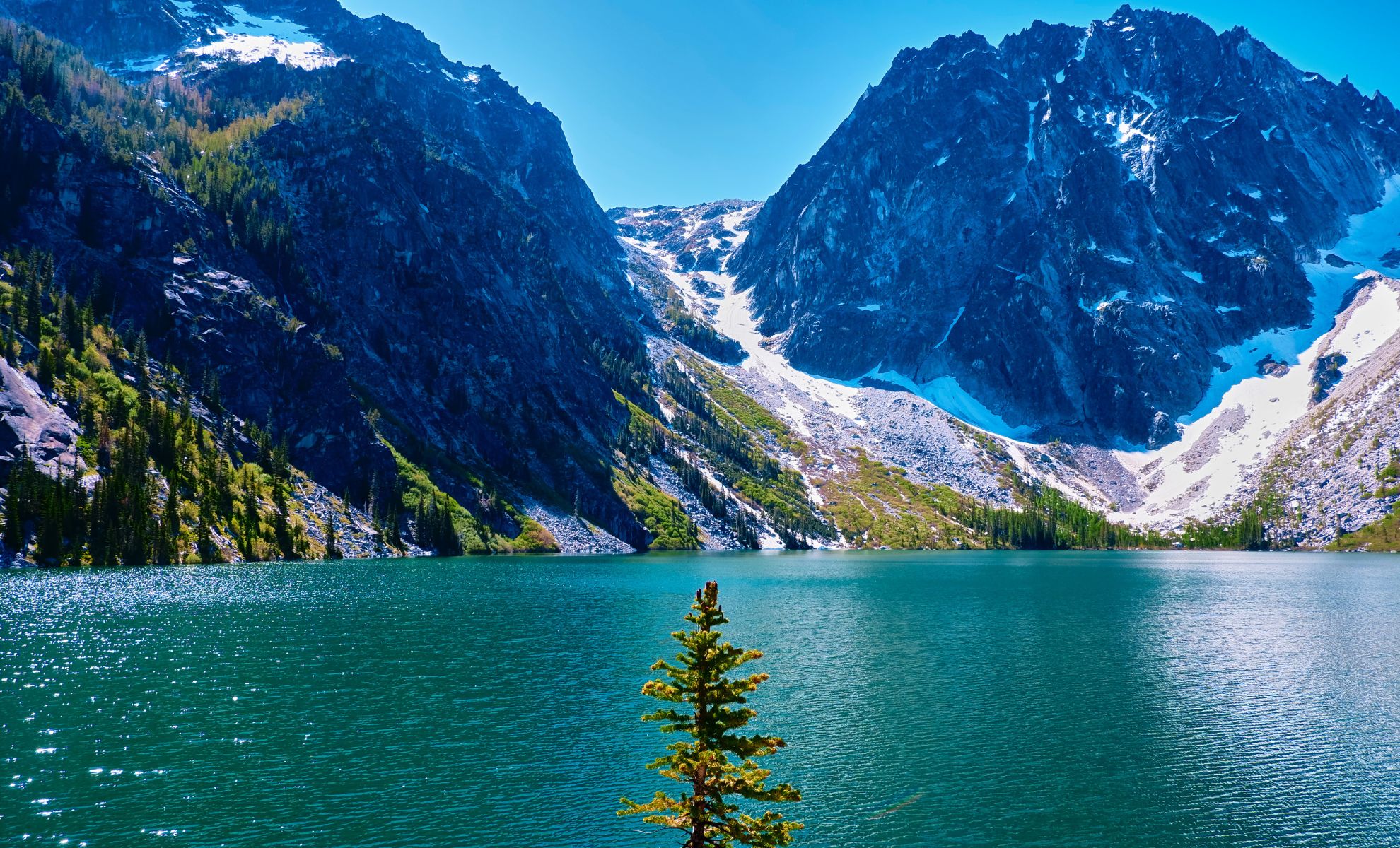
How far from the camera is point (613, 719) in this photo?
4338cm

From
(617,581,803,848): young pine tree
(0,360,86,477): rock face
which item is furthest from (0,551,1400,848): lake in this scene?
(0,360,86,477): rock face

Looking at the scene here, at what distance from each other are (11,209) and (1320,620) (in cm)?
21788

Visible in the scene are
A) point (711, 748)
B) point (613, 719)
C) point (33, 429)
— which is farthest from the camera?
point (33, 429)

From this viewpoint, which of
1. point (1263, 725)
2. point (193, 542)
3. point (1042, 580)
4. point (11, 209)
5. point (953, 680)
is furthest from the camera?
point (11, 209)

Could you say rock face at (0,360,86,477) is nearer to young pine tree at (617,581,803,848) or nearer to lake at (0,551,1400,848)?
lake at (0,551,1400,848)

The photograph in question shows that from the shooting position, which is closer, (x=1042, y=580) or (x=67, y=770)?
(x=67, y=770)

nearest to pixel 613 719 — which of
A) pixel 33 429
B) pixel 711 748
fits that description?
pixel 711 748

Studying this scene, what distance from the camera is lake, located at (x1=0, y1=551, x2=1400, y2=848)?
30.2 m

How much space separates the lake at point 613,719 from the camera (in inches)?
1190

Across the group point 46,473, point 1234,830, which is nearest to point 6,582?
point 46,473

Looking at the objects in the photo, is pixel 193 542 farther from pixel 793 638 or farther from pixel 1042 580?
pixel 1042 580

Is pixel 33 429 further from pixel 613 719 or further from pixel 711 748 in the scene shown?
pixel 711 748

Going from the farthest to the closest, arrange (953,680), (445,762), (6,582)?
(6,582) < (953,680) < (445,762)

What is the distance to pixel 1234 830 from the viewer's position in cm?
3058
